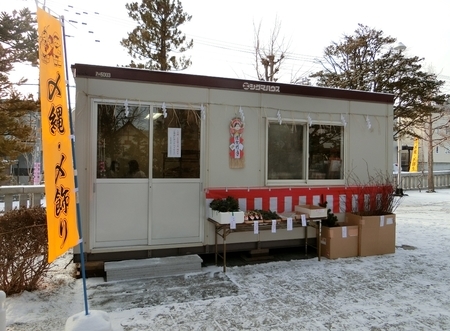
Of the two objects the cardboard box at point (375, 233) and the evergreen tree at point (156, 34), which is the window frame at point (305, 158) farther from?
the evergreen tree at point (156, 34)

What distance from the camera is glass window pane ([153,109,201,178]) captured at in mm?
4922

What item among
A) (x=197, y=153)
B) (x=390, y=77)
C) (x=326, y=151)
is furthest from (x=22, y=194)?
(x=390, y=77)

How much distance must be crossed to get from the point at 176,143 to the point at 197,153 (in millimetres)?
350

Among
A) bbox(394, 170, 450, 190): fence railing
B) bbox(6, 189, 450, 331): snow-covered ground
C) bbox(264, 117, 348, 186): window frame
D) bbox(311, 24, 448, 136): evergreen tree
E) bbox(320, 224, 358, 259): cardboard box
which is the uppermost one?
bbox(311, 24, 448, 136): evergreen tree

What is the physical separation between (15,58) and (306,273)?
5848mm

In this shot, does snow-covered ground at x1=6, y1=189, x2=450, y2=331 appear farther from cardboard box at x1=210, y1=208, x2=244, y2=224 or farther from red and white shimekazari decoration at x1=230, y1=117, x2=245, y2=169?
red and white shimekazari decoration at x1=230, y1=117, x2=245, y2=169

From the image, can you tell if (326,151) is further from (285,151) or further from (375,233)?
(375,233)

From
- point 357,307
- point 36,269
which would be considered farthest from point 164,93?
point 357,307

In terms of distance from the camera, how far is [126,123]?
4.79 m

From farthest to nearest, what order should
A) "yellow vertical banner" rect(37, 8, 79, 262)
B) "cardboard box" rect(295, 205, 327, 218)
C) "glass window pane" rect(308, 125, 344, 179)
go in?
"glass window pane" rect(308, 125, 344, 179) < "cardboard box" rect(295, 205, 327, 218) < "yellow vertical banner" rect(37, 8, 79, 262)

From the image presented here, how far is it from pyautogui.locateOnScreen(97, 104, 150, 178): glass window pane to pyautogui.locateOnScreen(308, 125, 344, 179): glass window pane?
2824 millimetres

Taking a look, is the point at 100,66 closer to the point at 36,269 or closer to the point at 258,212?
Result: the point at 36,269

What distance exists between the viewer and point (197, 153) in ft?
16.8

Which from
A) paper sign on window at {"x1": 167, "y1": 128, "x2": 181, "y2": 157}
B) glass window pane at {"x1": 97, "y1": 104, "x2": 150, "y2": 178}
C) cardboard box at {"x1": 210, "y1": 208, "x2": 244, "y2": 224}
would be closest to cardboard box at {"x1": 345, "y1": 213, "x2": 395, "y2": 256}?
cardboard box at {"x1": 210, "y1": 208, "x2": 244, "y2": 224}
